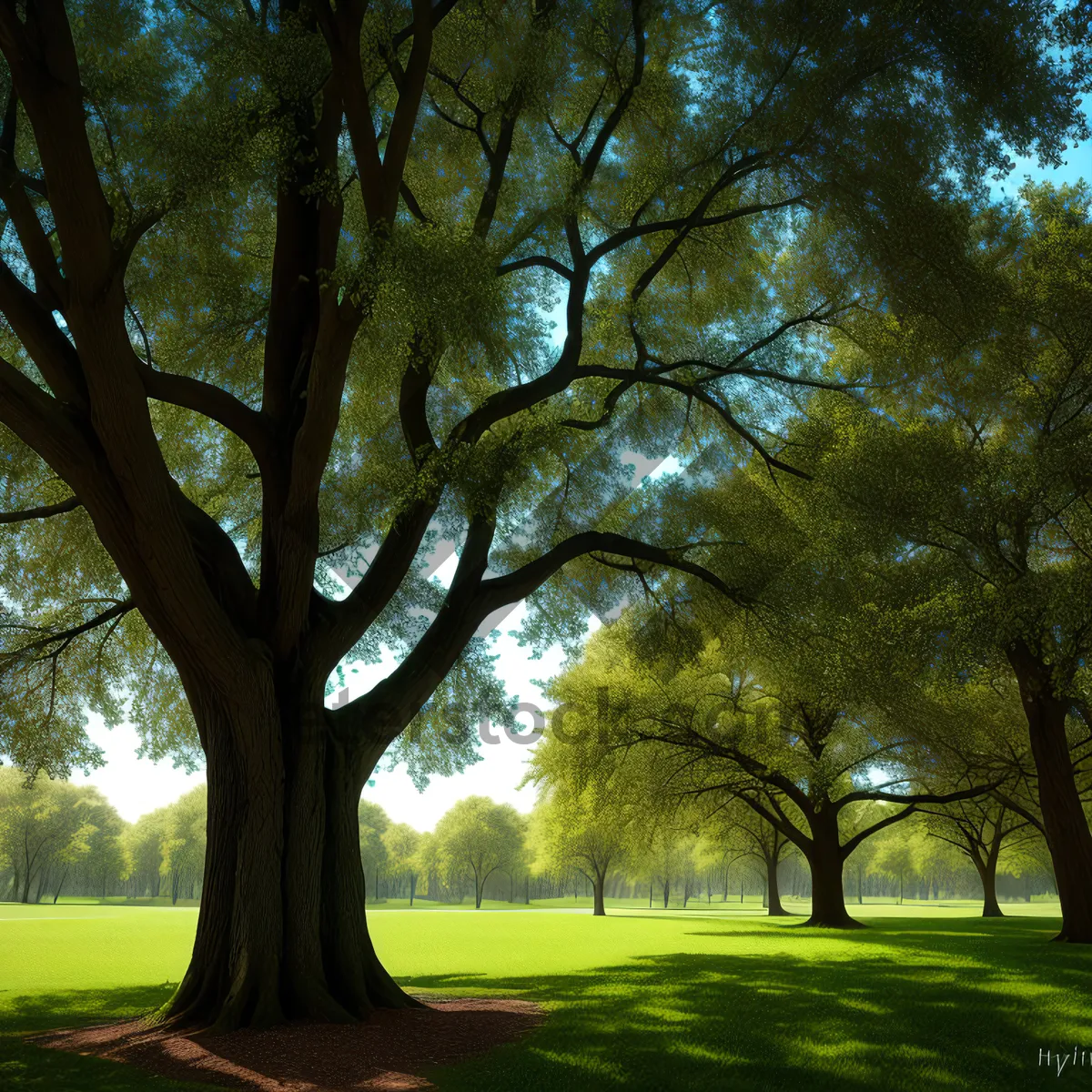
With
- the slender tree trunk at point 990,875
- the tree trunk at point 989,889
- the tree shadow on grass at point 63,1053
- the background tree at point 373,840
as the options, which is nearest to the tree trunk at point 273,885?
the tree shadow on grass at point 63,1053

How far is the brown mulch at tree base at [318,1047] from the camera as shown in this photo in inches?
265

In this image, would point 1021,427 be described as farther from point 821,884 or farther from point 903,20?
point 821,884

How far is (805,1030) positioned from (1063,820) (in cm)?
1259

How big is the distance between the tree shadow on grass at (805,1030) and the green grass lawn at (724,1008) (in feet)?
0.08

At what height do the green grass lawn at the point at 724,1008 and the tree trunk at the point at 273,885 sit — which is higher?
the tree trunk at the point at 273,885

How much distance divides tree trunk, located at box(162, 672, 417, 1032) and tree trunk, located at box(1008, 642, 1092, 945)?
13853 mm

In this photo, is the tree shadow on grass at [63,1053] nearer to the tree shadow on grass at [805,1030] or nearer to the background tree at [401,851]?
the tree shadow on grass at [805,1030]

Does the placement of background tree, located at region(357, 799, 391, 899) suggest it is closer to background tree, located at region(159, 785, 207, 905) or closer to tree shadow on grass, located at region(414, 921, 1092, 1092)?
background tree, located at region(159, 785, 207, 905)

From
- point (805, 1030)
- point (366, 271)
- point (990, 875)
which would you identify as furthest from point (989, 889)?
point (366, 271)

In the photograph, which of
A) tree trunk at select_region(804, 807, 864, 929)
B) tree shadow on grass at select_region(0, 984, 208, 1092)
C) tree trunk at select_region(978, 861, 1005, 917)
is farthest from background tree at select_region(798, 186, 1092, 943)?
tree trunk at select_region(978, 861, 1005, 917)

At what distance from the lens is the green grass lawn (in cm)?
655

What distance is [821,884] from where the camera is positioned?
27359 millimetres

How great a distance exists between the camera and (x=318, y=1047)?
25.4 ft

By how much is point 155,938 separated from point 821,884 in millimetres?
20014
